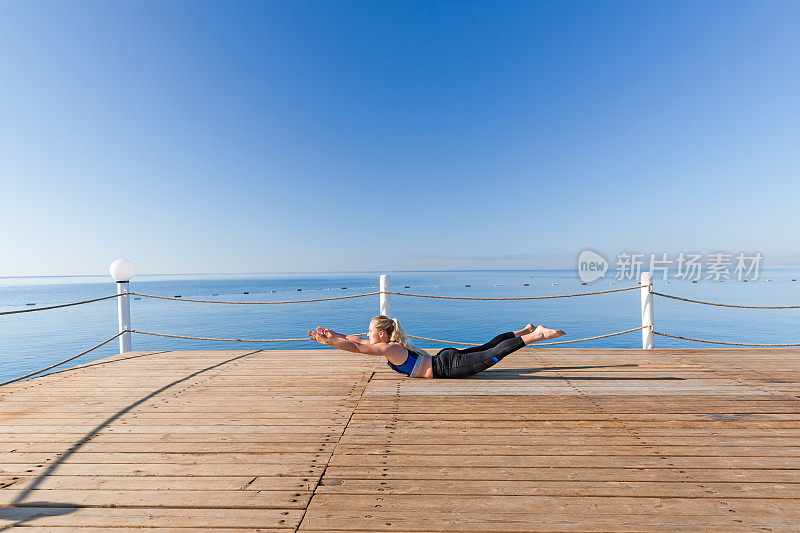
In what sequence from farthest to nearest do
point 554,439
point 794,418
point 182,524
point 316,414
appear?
point 316,414
point 794,418
point 554,439
point 182,524

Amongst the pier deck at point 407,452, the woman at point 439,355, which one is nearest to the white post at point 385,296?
the woman at point 439,355

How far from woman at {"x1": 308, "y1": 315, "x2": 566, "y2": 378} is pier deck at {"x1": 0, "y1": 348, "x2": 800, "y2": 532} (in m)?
0.21

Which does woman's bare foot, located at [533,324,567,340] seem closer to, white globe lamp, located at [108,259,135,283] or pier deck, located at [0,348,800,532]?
pier deck, located at [0,348,800,532]

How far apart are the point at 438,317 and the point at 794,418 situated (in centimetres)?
3123

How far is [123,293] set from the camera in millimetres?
6602

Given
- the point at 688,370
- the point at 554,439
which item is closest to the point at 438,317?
the point at 688,370

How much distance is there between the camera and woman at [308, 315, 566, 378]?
418 centimetres

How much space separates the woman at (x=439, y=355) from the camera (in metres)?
4.18

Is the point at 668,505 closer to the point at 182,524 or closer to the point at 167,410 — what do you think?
the point at 182,524

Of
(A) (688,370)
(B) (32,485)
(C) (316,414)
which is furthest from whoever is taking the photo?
(A) (688,370)

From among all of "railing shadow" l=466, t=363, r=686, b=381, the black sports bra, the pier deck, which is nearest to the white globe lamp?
the pier deck

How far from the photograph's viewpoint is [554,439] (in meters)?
2.72

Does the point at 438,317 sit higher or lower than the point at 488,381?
lower

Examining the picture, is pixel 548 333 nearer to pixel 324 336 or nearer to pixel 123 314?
pixel 324 336
